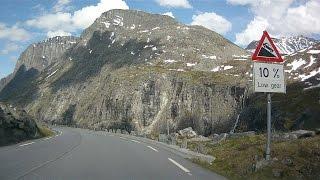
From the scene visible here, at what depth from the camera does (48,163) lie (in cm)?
1742

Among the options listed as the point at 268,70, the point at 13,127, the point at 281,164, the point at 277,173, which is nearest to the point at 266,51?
the point at 268,70

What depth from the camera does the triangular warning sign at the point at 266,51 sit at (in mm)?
14516

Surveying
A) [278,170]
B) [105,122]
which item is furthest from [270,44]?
[105,122]

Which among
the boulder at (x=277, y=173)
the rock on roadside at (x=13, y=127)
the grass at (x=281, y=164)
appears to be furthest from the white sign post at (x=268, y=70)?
the rock on roadside at (x=13, y=127)

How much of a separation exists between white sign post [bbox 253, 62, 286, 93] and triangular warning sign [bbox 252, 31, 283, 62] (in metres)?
0.19

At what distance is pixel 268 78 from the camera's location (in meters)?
14.5

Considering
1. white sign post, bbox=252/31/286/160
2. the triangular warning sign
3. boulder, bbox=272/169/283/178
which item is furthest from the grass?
the triangular warning sign

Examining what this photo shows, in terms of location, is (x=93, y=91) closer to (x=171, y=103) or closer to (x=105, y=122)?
(x=105, y=122)

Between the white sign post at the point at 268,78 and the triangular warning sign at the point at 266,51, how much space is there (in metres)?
0.19

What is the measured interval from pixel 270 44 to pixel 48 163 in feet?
28.7

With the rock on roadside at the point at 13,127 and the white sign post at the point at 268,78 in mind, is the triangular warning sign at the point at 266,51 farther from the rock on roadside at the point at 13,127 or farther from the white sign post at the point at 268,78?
the rock on roadside at the point at 13,127

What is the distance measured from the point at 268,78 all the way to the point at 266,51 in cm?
85

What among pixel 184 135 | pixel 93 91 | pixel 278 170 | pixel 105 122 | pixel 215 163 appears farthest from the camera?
pixel 93 91

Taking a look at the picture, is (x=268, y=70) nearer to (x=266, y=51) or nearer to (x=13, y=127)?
(x=266, y=51)
